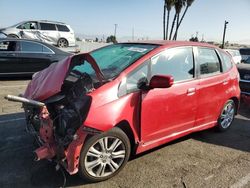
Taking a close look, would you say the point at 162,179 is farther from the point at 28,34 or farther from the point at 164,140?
the point at 28,34

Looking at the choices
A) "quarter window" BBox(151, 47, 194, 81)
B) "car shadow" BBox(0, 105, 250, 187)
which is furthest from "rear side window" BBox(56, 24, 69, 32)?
"quarter window" BBox(151, 47, 194, 81)

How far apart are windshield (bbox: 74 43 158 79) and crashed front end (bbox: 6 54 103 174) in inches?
6.0

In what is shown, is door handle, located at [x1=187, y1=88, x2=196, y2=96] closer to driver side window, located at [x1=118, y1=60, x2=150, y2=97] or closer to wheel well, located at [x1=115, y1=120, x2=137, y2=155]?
driver side window, located at [x1=118, y1=60, x2=150, y2=97]

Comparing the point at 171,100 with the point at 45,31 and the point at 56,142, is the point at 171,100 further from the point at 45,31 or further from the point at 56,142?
the point at 45,31

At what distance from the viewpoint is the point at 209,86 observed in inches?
183

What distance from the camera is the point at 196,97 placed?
4414mm

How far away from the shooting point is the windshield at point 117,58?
3.83m

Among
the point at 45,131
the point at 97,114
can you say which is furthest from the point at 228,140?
the point at 45,131

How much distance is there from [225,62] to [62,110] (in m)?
3.16

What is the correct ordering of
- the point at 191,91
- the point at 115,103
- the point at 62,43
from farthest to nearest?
the point at 62,43
the point at 191,91
the point at 115,103

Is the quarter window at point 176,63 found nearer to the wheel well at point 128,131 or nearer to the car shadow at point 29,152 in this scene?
the wheel well at point 128,131

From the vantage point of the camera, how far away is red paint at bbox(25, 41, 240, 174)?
130 inches

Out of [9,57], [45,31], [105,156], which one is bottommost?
[105,156]

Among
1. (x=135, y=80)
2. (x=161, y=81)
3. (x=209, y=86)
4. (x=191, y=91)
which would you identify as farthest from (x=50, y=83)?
(x=209, y=86)
